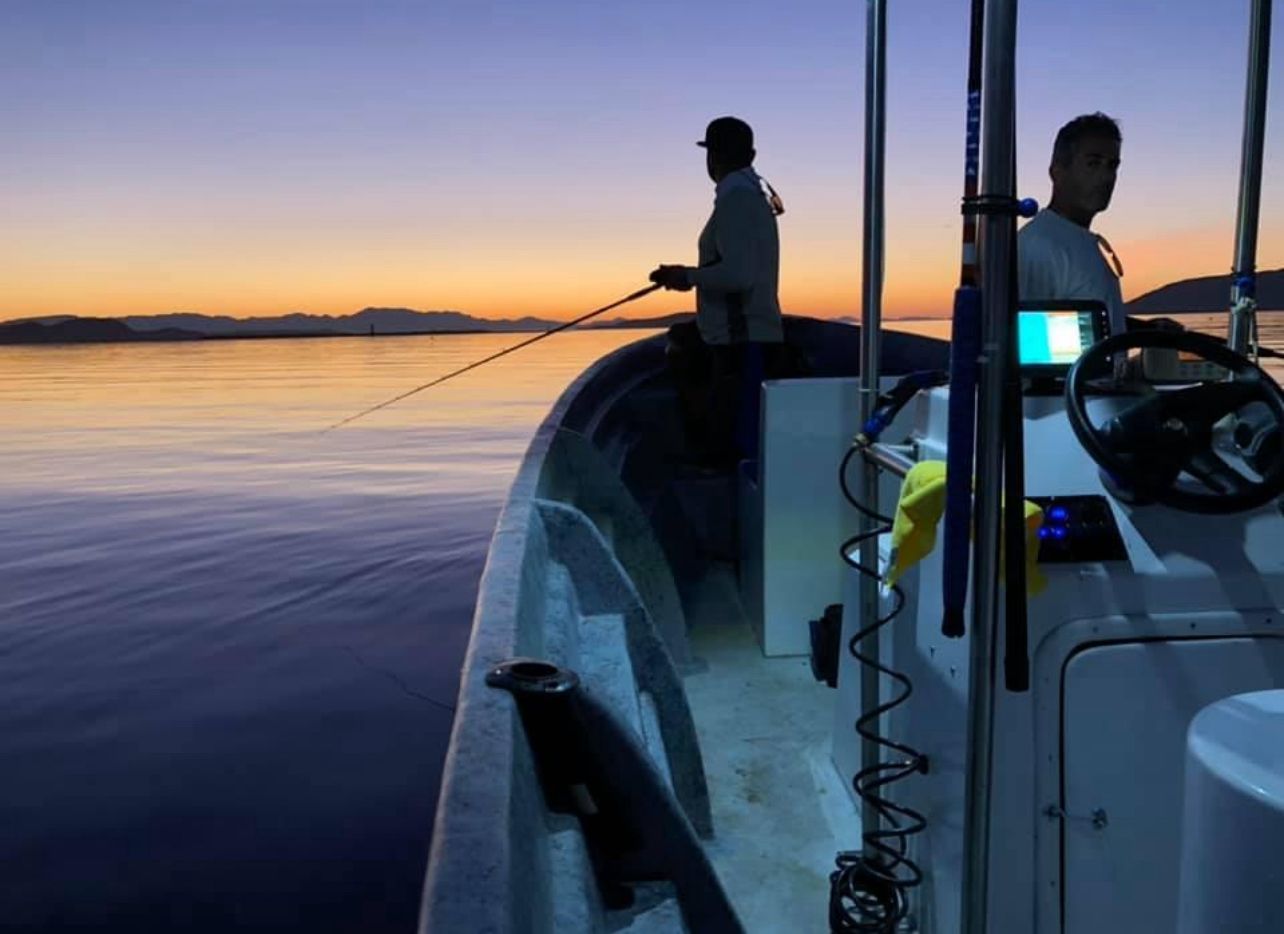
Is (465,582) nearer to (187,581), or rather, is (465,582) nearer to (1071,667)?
(187,581)

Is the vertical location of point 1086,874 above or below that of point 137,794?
above

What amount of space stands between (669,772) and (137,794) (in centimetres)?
438

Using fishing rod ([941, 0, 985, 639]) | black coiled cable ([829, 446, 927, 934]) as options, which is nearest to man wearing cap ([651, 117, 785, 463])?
black coiled cable ([829, 446, 927, 934])

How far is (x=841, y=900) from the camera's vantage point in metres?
1.89

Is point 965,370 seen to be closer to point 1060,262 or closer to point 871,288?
point 871,288

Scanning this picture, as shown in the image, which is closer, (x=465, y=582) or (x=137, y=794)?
(x=137, y=794)

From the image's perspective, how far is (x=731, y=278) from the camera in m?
4.45

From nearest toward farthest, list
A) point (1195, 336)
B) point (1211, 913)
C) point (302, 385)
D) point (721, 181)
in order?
point (1211, 913) < point (1195, 336) < point (721, 181) < point (302, 385)

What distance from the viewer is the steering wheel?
1.38 meters

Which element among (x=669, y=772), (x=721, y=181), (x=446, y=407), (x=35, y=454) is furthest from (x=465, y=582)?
(x=446, y=407)

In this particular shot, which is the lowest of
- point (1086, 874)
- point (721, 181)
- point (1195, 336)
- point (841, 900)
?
point (841, 900)

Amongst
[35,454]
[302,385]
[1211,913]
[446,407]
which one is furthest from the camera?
[302,385]

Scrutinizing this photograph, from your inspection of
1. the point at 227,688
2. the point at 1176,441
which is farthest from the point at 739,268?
the point at 227,688

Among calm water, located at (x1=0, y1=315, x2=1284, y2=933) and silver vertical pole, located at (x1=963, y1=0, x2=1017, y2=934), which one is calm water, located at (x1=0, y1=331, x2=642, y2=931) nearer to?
calm water, located at (x1=0, y1=315, x2=1284, y2=933)
